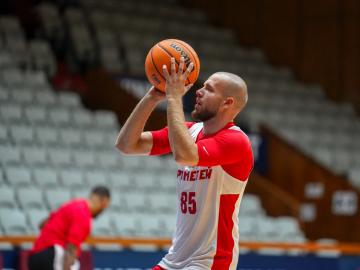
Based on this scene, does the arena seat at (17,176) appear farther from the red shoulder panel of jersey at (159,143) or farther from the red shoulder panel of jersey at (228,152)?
the red shoulder panel of jersey at (228,152)

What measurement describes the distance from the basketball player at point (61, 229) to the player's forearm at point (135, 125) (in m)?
3.13

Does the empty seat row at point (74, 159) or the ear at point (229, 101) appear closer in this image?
the ear at point (229, 101)

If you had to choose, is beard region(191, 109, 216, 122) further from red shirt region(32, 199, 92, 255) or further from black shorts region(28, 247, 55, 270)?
black shorts region(28, 247, 55, 270)

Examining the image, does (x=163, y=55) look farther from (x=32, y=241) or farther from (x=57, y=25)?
(x=57, y=25)

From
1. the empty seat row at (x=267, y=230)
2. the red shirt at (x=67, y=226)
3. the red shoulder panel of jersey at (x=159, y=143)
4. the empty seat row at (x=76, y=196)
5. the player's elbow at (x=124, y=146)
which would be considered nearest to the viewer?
the player's elbow at (x=124, y=146)

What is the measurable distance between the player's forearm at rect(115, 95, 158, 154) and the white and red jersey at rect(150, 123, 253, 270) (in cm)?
30

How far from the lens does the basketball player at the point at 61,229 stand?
783 cm

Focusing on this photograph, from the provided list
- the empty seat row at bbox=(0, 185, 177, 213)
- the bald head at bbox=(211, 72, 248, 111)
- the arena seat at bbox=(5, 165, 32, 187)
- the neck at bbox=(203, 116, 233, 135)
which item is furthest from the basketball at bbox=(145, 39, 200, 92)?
the arena seat at bbox=(5, 165, 32, 187)

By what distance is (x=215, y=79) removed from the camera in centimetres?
464

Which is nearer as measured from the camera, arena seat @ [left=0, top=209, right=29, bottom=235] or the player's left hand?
the player's left hand

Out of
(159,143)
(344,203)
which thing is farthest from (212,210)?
(344,203)

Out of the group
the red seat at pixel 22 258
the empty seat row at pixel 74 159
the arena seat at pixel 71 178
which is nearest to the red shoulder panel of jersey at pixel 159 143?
the red seat at pixel 22 258

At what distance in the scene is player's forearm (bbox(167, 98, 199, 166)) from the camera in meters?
4.30

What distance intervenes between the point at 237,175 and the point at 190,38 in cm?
1183
